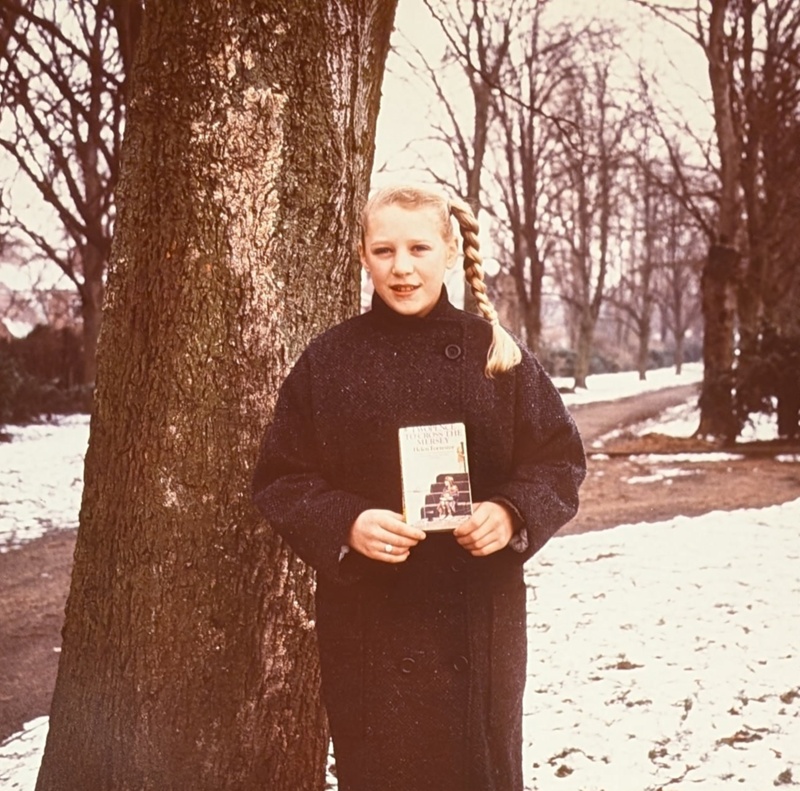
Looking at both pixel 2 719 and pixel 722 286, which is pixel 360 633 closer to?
pixel 2 719

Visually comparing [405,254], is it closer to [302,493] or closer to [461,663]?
[302,493]

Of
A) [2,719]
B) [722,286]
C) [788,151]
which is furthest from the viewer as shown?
[788,151]

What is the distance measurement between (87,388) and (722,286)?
511 inches

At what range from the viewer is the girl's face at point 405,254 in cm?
197

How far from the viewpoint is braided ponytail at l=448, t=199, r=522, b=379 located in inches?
78.8

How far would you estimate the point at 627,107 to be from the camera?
20.8 m

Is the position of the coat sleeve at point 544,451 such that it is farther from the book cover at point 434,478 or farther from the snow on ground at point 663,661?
the snow on ground at point 663,661

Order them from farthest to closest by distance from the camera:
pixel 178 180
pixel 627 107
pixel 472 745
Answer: pixel 627 107 → pixel 178 180 → pixel 472 745

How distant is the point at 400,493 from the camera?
199 cm

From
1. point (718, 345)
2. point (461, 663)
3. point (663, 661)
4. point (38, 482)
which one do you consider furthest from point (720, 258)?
point (461, 663)

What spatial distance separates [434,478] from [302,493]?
0.35 m

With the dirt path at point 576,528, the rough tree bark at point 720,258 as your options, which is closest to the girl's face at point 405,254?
the dirt path at point 576,528

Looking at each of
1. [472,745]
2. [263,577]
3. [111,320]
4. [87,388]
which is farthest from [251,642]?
[87,388]

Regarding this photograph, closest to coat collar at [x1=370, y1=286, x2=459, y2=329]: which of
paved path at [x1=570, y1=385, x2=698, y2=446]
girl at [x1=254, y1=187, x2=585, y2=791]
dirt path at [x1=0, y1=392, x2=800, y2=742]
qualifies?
girl at [x1=254, y1=187, x2=585, y2=791]
